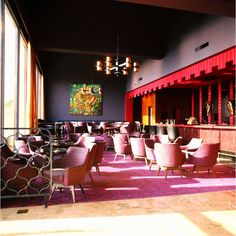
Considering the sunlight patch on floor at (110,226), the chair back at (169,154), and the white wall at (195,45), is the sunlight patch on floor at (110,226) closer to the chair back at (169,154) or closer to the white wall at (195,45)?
the chair back at (169,154)

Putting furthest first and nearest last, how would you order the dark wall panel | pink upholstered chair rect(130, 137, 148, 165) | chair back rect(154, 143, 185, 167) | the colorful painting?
the colorful painting
the dark wall panel
pink upholstered chair rect(130, 137, 148, 165)
chair back rect(154, 143, 185, 167)

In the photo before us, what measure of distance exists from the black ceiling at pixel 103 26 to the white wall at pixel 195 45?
472mm

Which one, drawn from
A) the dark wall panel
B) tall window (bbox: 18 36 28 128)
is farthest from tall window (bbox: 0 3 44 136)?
the dark wall panel

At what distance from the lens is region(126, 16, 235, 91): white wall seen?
688 centimetres

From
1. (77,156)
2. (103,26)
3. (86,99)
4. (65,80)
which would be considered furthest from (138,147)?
(65,80)

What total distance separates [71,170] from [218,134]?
5835mm

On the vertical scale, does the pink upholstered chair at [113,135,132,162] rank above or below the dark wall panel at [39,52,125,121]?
below

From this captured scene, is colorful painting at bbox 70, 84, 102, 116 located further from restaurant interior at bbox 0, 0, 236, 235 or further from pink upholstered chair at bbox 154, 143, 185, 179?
pink upholstered chair at bbox 154, 143, 185, 179

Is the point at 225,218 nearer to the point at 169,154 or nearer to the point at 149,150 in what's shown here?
the point at 169,154

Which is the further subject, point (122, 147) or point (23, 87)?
point (23, 87)

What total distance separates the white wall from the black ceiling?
47 cm

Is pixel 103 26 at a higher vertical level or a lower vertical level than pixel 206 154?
higher

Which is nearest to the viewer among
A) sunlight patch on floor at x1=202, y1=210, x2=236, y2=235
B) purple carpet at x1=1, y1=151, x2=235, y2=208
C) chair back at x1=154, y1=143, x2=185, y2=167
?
sunlight patch on floor at x1=202, y1=210, x2=236, y2=235

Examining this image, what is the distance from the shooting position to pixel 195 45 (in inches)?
339
